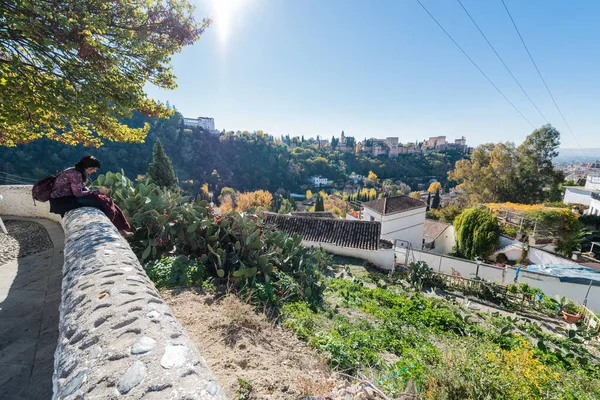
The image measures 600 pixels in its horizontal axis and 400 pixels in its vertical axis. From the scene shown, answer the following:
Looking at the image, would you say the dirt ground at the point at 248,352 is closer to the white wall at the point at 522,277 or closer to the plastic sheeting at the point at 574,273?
the white wall at the point at 522,277

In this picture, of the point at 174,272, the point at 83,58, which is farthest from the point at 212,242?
the point at 83,58

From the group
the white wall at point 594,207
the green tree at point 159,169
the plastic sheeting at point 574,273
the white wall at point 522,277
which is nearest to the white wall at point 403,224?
the white wall at point 522,277

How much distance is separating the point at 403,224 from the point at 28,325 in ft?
63.1

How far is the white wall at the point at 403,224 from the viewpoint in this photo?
18156 millimetres

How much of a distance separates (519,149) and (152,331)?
3024cm

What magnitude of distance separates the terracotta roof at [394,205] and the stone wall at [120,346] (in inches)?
696

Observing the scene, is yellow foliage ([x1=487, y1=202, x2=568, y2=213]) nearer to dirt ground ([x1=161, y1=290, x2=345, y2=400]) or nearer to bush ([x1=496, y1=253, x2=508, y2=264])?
bush ([x1=496, y1=253, x2=508, y2=264])

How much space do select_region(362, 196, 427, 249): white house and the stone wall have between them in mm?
17650

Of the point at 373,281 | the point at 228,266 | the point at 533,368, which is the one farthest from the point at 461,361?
the point at 373,281

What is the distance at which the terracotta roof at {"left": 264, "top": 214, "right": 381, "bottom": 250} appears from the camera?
45.4 feet

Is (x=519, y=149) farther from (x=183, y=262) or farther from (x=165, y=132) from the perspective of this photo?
(x=165, y=132)

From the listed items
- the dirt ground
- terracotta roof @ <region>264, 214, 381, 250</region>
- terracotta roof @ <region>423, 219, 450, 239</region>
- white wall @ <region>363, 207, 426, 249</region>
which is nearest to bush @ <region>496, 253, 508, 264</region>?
white wall @ <region>363, 207, 426, 249</region>

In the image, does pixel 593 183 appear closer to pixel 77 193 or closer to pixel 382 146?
pixel 77 193

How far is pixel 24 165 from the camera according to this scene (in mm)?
39625
